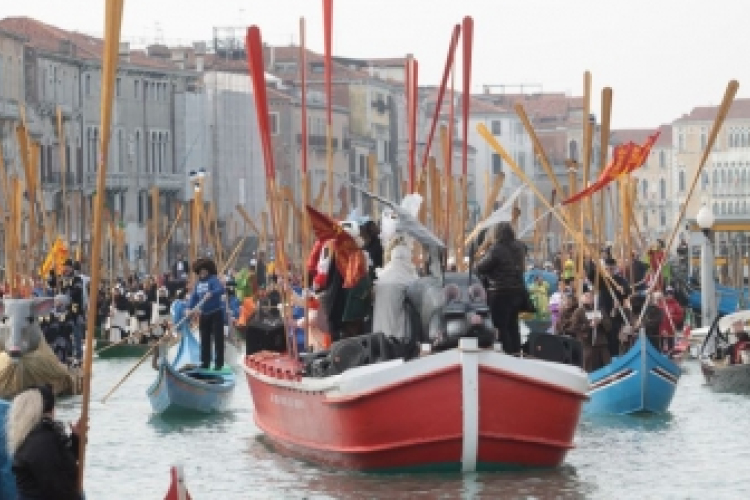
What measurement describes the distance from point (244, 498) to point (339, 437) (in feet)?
3.61

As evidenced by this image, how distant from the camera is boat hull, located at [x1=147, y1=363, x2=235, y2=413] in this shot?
1110 inches

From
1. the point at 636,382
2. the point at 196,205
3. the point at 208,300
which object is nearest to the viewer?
the point at 636,382

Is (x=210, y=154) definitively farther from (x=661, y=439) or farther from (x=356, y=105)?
(x=661, y=439)

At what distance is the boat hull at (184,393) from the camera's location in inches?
1110

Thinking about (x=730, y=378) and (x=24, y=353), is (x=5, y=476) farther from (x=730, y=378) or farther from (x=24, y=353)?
(x=730, y=378)

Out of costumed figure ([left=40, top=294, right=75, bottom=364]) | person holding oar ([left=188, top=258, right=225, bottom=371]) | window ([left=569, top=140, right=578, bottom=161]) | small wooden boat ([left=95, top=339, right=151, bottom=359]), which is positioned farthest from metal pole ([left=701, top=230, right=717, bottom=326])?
window ([left=569, top=140, right=578, bottom=161])

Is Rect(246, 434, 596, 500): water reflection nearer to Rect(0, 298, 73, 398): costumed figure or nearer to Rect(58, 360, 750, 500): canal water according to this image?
Rect(58, 360, 750, 500): canal water

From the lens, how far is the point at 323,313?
77.2 feet

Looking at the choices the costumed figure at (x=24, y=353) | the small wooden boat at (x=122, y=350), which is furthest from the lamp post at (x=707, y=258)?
the costumed figure at (x=24, y=353)

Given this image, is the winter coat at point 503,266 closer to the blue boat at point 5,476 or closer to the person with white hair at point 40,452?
the blue boat at point 5,476

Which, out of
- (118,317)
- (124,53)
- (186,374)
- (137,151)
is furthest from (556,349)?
(137,151)

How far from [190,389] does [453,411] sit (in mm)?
8160

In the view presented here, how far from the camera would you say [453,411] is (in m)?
20.5

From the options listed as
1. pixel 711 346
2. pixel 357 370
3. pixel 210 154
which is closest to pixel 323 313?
pixel 357 370
